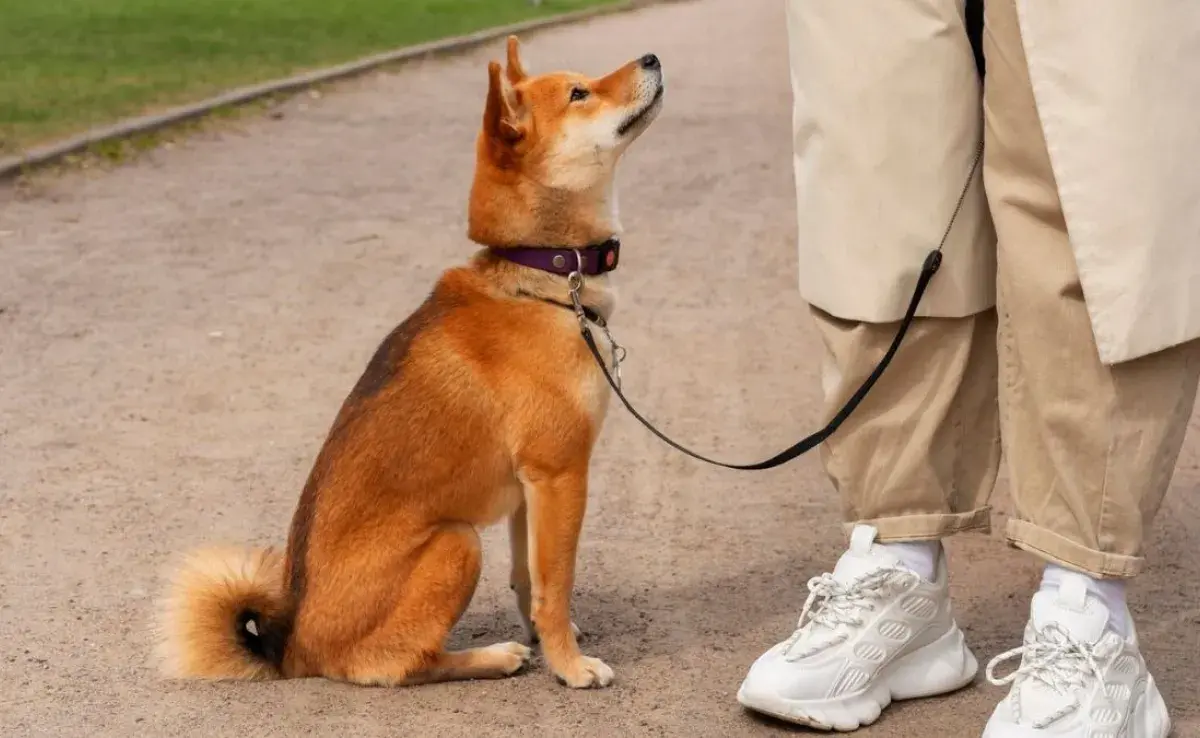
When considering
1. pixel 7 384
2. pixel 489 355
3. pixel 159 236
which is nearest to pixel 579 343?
pixel 489 355

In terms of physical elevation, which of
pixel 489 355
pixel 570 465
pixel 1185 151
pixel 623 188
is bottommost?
pixel 623 188

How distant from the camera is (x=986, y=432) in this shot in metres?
2.86

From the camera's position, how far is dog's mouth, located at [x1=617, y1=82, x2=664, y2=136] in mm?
3250

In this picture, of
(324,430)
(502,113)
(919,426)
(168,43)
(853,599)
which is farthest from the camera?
(168,43)

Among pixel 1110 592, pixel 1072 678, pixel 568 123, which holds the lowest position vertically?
pixel 1072 678

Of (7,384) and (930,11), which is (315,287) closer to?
(7,384)

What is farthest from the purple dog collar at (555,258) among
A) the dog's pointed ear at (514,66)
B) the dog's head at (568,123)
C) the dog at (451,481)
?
the dog's pointed ear at (514,66)

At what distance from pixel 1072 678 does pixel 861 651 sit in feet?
1.22

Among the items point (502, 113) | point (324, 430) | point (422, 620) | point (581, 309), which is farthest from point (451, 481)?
point (324, 430)

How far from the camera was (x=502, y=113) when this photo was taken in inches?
123

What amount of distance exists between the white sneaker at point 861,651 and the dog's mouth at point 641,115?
90 centimetres

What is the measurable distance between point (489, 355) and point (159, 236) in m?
4.32

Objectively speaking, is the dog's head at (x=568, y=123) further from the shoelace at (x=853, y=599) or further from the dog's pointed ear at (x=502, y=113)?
the shoelace at (x=853, y=599)

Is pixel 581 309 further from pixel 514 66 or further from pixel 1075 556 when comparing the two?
pixel 1075 556
